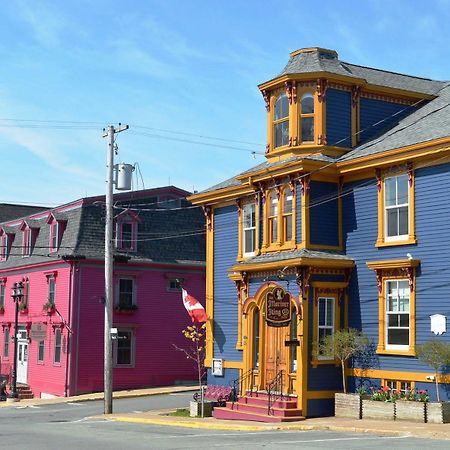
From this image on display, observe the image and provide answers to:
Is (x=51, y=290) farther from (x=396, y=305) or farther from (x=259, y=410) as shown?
(x=396, y=305)

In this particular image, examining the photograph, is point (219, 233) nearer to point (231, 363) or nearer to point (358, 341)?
point (231, 363)

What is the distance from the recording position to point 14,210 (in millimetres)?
61062

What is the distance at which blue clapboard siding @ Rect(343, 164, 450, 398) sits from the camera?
2364cm

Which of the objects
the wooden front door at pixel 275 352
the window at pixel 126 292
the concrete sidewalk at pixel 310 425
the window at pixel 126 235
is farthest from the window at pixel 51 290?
the wooden front door at pixel 275 352

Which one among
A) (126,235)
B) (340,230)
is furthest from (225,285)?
(126,235)

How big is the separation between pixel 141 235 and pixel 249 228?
575 inches

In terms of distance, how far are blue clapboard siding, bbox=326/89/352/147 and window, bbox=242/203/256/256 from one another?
430 cm

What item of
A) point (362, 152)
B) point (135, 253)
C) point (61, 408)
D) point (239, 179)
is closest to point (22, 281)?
point (135, 253)

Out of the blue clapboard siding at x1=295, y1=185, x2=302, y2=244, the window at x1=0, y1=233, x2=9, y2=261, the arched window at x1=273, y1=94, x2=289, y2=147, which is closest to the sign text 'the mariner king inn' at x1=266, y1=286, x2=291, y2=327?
the blue clapboard siding at x1=295, y1=185, x2=302, y2=244

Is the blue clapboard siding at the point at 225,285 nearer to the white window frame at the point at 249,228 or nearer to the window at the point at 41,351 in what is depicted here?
the white window frame at the point at 249,228

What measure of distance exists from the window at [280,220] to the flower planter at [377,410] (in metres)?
5.69

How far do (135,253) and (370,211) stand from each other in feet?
66.6

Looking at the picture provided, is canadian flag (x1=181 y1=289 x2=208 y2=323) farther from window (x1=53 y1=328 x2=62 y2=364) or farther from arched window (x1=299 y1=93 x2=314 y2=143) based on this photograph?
window (x1=53 y1=328 x2=62 y2=364)

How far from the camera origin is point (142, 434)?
21875 millimetres
